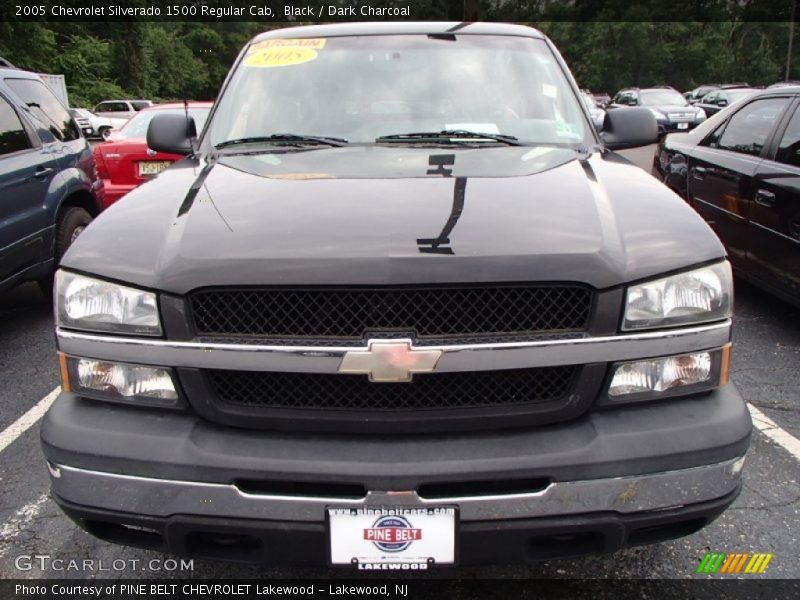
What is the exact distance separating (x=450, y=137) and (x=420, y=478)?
1.60 m

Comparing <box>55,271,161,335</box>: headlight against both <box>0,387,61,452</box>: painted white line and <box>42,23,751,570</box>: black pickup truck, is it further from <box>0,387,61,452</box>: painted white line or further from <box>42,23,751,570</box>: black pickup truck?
<box>0,387,61,452</box>: painted white line

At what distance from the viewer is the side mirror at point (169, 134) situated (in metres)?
3.35

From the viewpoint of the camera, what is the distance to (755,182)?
4.75 metres

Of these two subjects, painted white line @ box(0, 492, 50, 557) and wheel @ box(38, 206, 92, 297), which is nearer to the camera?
painted white line @ box(0, 492, 50, 557)

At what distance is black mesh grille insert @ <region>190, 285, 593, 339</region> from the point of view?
1.82m

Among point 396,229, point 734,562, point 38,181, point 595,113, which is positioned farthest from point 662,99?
point 396,229

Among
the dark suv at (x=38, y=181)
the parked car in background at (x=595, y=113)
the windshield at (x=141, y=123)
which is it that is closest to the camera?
the parked car in background at (x=595, y=113)

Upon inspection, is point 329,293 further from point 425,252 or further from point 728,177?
point 728,177

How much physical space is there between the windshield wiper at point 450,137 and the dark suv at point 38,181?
9.99ft

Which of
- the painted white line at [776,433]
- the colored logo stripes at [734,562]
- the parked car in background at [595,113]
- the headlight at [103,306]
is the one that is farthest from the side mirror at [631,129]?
the headlight at [103,306]

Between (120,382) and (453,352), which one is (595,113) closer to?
(453,352)
